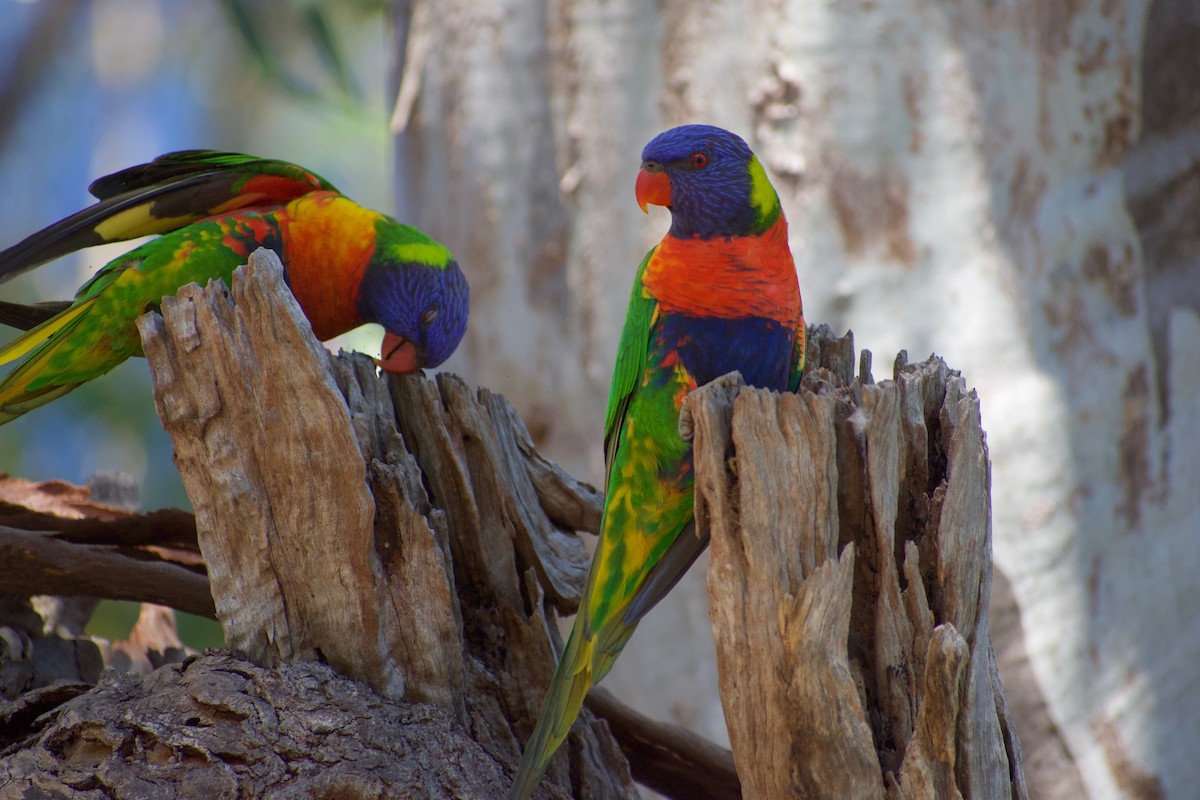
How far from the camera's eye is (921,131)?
2.70 m

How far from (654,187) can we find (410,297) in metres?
0.81

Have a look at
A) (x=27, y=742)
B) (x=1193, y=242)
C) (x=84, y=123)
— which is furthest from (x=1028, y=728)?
(x=84, y=123)

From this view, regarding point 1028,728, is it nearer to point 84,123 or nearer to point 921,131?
point 921,131

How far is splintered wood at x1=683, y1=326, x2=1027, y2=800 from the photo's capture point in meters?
1.19

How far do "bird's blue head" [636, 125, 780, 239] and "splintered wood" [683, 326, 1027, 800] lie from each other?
0.41m

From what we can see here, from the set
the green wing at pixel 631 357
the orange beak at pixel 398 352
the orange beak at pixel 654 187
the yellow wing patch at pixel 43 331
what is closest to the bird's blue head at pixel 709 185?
the orange beak at pixel 654 187

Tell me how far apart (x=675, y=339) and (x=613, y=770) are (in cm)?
81

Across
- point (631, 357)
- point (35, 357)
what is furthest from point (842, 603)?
point (35, 357)

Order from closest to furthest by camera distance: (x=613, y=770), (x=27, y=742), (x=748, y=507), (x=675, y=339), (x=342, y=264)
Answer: (x=748, y=507), (x=27, y=742), (x=675, y=339), (x=613, y=770), (x=342, y=264)

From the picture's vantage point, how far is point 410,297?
2232 millimetres

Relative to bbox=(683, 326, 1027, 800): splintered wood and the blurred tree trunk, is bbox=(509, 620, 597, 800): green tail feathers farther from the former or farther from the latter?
the blurred tree trunk

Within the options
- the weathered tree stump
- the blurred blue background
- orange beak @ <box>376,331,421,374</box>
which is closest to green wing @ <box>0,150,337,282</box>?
orange beak @ <box>376,331,421,374</box>

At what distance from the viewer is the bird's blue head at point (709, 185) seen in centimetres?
158

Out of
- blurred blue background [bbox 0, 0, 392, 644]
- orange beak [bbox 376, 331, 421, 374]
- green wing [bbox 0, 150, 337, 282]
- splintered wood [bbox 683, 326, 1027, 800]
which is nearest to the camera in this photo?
splintered wood [bbox 683, 326, 1027, 800]
